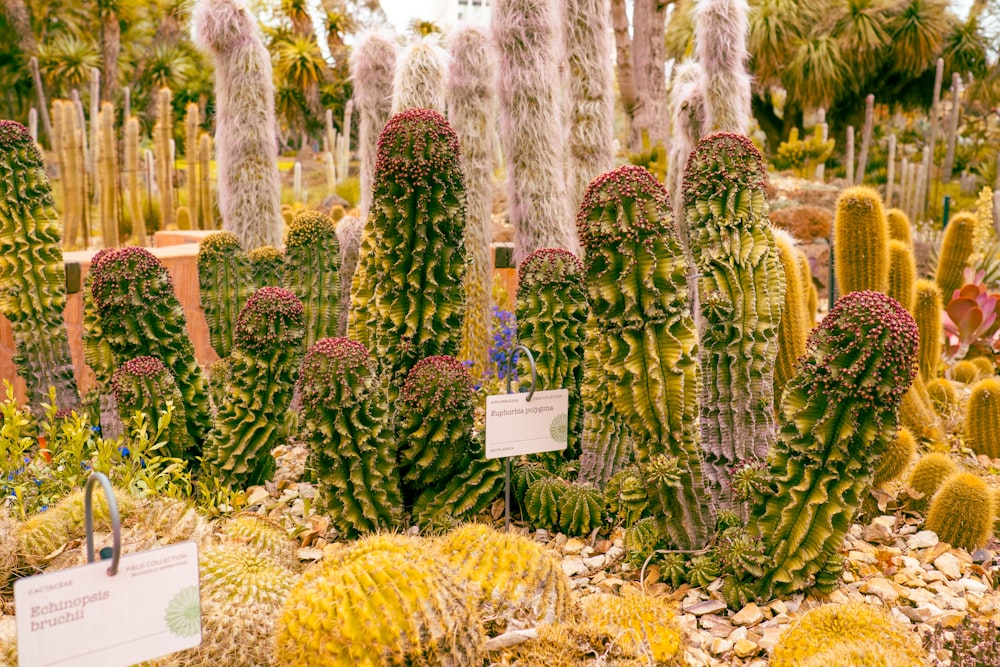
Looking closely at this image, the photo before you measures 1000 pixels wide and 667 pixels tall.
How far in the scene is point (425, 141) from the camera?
327 cm

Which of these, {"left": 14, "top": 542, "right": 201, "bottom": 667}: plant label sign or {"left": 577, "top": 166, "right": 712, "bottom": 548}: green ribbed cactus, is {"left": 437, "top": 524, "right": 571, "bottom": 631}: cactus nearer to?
{"left": 577, "top": 166, "right": 712, "bottom": 548}: green ribbed cactus

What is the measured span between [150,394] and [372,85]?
2.94 metres

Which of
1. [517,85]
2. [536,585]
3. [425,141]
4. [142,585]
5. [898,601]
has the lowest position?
[898,601]

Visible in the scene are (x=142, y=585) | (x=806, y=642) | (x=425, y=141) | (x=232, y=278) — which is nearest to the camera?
(x=142, y=585)

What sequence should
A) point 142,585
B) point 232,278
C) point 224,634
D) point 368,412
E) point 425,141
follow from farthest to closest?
point 232,278
point 425,141
point 368,412
point 224,634
point 142,585

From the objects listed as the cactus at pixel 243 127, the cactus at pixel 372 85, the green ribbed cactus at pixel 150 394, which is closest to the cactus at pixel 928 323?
the cactus at pixel 372 85

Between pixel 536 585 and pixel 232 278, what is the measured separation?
10.1 feet

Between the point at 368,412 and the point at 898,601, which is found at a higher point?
the point at 368,412

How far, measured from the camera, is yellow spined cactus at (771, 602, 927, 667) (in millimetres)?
2219

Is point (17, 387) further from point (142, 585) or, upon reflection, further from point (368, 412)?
point (142, 585)

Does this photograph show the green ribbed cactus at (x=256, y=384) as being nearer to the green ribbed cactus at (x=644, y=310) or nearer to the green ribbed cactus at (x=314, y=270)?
the green ribbed cactus at (x=314, y=270)

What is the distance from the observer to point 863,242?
439 cm

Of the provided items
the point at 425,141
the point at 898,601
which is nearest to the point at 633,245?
the point at 425,141

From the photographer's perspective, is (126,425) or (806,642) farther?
(126,425)
